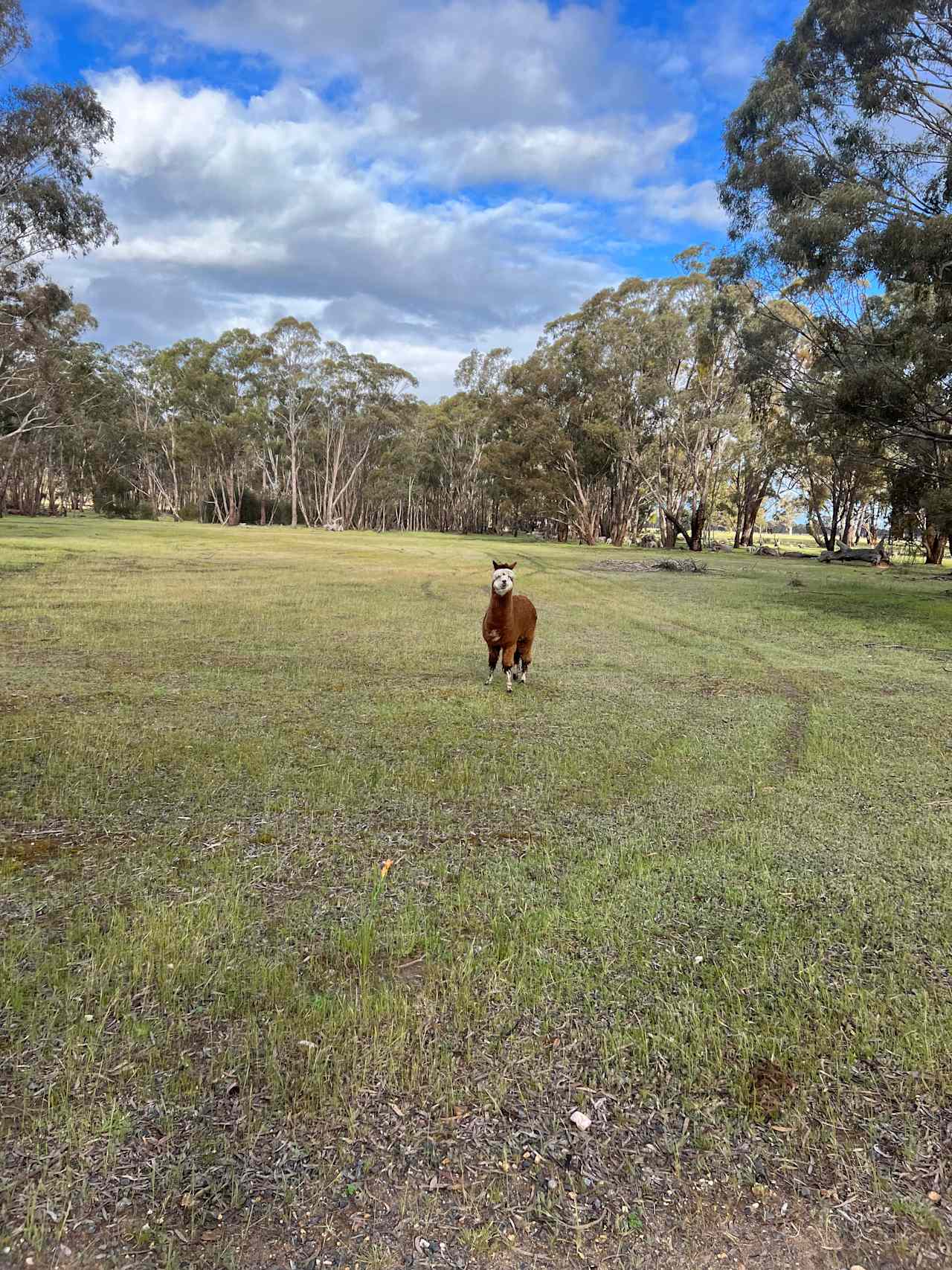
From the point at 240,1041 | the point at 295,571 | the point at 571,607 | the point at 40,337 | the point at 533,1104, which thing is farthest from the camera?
the point at 40,337

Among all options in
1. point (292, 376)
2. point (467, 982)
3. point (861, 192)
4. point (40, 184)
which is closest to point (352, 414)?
point (292, 376)

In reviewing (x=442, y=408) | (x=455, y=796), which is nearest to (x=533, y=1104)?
(x=455, y=796)

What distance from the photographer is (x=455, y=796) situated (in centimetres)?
398

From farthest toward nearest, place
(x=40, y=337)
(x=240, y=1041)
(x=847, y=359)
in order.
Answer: (x=40, y=337) → (x=847, y=359) → (x=240, y=1041)

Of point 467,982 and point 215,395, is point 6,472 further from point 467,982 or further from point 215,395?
point 467,982

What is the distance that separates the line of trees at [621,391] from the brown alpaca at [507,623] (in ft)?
34.3

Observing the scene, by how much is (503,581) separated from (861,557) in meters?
29.2

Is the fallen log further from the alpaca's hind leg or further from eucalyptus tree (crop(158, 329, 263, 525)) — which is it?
eucalyptus tree (crop(158, 329, 263, 525))

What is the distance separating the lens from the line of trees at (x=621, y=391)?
13.7m

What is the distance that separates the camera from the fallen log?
1128 inches

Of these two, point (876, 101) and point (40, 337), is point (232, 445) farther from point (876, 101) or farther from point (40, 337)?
point (876, 101)

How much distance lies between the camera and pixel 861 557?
2995 centimetres

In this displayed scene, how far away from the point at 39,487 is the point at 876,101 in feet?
192

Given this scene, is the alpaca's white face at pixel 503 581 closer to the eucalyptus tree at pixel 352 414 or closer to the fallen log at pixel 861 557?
the fallen log at pixel 861 557
